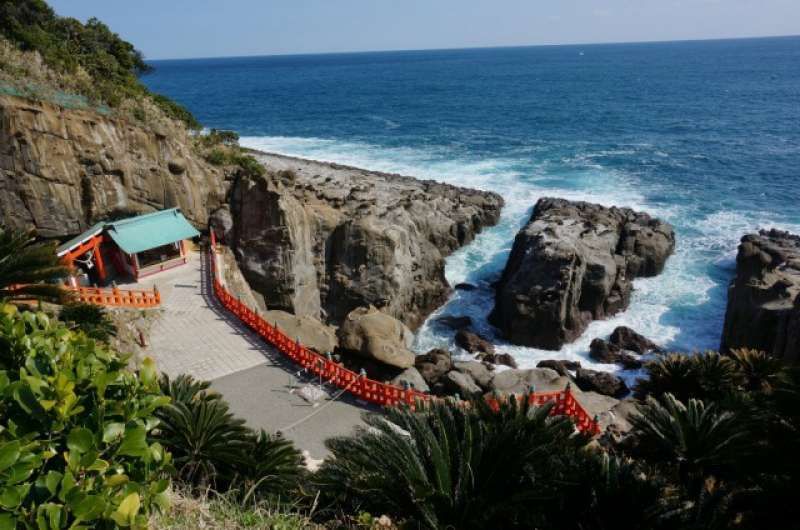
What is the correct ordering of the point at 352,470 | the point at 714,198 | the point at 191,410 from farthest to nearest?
the point at 714,198 < the point at 191,410 < the point at 352,470

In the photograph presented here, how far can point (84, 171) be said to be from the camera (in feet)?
75.2

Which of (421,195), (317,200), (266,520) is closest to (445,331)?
(317,200)

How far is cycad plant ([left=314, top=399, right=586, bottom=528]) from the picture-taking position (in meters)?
7.99

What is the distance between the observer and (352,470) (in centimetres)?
927

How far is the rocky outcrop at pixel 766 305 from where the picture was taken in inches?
891

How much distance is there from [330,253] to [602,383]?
1494 centimetres

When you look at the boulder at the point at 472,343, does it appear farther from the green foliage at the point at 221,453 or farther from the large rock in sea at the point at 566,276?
the green foliage at the point at 221,453

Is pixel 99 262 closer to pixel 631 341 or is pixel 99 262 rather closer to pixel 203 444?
pixel 203 444

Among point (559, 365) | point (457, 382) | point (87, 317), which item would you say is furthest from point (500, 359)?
point (87, 317)

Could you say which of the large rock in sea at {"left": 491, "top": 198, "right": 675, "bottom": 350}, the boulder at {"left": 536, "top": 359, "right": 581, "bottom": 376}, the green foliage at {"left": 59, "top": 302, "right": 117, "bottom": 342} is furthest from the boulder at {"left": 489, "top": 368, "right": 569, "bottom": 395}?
the green foliage at {"left": 59, "top": 302, "right": 117, "bottom": 342}

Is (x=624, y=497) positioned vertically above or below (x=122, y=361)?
below

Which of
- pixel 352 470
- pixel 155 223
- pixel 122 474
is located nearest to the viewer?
pixel 122 474

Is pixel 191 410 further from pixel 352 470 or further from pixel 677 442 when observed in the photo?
pixel 677 442

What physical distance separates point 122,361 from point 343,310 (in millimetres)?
22953
